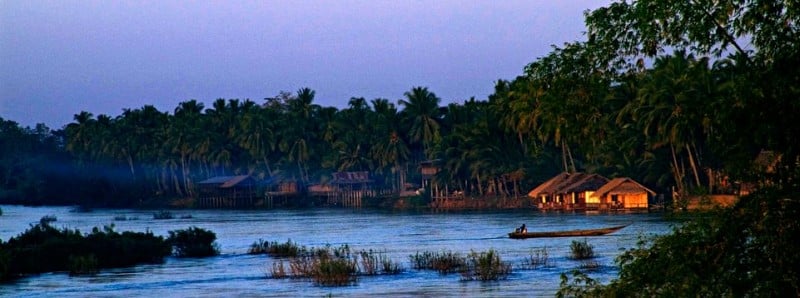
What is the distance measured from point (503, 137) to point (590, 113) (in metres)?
70.4

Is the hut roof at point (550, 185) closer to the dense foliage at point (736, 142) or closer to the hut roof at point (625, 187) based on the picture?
the hut roof at point (625, 187)

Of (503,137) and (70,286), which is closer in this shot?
(70,286)

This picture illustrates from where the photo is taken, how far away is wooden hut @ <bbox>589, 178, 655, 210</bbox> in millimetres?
67125

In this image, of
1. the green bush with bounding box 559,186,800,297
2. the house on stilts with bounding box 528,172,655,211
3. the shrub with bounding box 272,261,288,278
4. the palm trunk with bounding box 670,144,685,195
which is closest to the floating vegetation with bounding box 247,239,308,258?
the shrub with bounding box 272,261,288,278

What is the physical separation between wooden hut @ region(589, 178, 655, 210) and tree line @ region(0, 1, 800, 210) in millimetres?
1178

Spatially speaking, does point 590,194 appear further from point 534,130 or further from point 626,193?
point 534,130

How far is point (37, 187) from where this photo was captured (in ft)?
436

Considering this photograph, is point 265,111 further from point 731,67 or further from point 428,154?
point 731,67

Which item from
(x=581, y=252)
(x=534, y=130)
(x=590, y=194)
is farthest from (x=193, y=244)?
(x=590, y=194)

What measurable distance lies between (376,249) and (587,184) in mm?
30626

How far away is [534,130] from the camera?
18469 mm

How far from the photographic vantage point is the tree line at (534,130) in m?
10.5

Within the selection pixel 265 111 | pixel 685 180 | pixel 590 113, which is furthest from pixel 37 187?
pixel 590 113

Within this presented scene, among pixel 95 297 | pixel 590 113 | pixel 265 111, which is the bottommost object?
pixel 95 297
